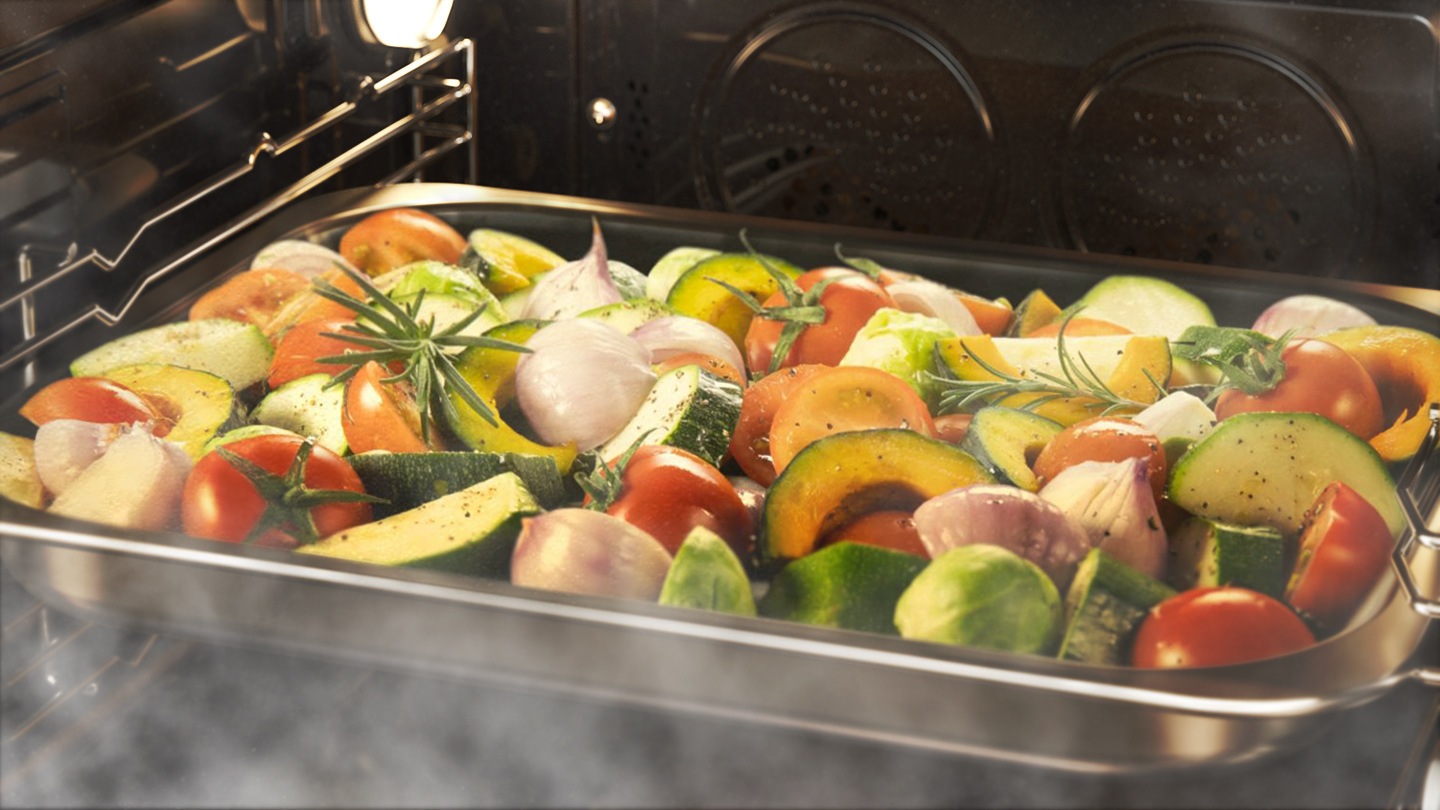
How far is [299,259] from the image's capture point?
115cm

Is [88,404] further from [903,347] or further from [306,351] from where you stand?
[903,347]

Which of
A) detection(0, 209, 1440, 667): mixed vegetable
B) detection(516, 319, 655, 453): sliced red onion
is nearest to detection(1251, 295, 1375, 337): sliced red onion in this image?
detection(0, 209, 1440, 667): mixed vegetable

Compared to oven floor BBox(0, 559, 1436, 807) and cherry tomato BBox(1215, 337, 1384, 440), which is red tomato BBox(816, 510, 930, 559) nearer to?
oven floor BBox(0, 559, 1436, 807)

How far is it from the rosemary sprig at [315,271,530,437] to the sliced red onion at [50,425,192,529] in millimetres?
108

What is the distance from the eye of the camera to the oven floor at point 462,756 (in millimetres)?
770

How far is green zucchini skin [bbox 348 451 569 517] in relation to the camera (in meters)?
0.87

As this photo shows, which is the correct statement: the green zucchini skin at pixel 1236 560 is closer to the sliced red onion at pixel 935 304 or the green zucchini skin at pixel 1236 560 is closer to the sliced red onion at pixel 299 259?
the sliced red onion at pixel 935 304

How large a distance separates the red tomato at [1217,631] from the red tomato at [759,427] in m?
0.28

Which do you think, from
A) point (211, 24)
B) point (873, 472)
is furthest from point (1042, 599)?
point (211, 24)

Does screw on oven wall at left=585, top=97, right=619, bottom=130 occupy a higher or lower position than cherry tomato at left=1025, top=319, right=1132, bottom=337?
higher

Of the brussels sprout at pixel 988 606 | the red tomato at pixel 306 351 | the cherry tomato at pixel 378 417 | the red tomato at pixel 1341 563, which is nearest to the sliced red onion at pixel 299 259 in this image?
the red tomato at pixel 306 351

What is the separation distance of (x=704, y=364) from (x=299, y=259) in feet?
1.18

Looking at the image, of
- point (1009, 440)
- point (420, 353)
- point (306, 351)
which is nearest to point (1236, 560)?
point (1009, 440)

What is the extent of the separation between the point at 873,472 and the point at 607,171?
525mm
